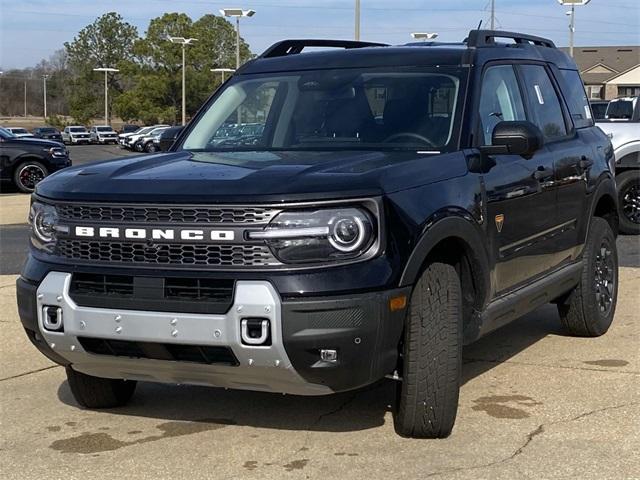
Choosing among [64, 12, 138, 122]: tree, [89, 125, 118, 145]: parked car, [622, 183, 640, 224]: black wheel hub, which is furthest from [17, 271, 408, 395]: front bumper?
[64, 12, 138, 122]: tree

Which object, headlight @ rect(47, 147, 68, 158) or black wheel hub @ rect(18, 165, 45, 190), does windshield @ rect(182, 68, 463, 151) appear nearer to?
headlight @ rect(47, 147, 68, 158)

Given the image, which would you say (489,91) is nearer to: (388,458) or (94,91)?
(388,458)

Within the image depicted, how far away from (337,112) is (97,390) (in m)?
1.98

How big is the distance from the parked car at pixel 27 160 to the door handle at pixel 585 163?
1569 cm

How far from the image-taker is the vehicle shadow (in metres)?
5.10

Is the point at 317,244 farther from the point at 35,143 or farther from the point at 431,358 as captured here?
the point at 35,143

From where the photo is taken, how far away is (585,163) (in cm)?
668

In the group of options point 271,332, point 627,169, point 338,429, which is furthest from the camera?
point 627,169

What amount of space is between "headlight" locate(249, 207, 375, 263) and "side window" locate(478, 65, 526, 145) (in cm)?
153

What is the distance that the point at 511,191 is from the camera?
17.9ft

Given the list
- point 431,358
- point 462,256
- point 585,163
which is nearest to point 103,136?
point 585,163

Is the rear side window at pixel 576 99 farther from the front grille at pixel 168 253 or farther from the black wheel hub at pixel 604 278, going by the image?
the front grille at pixel 168 253

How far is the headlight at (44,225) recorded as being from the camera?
184 inches

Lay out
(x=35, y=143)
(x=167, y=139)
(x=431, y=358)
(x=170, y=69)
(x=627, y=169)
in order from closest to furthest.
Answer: (x=431, y=358) < (x=167, y=139) < (x=627, y=169) < (x=35, y=143) < (x=170, y=69)
